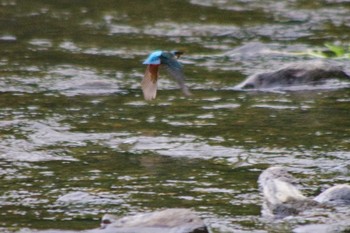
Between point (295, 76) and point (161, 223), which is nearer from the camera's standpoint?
point (161, 223)

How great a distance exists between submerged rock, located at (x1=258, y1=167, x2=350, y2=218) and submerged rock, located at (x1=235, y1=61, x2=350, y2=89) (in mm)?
2710

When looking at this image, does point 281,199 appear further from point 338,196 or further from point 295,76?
point 295,76

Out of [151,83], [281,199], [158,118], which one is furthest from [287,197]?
[158,118]

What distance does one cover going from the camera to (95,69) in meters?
8.51

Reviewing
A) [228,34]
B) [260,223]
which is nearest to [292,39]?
[228,34]

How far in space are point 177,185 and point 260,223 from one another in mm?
751

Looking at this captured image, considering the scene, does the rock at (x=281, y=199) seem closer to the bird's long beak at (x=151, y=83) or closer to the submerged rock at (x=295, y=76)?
the bird's long beak at (x=151, y=83)

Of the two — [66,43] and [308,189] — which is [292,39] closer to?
[66,43]

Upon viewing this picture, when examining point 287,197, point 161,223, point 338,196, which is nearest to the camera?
point 161,223

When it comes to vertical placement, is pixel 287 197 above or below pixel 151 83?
below

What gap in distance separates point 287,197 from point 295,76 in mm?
3257

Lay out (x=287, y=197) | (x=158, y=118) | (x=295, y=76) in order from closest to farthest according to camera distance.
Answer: (x=287, y=197) → (x=158, y=118) → (x=295, y=76)

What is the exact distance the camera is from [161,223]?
4387 millimetres

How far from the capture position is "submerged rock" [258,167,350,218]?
15.3 ft
